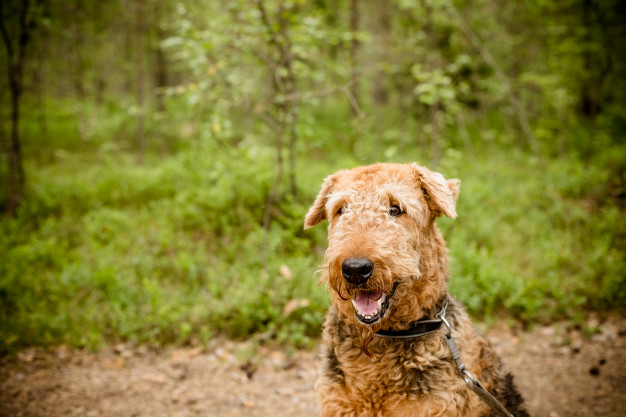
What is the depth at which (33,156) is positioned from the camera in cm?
1198

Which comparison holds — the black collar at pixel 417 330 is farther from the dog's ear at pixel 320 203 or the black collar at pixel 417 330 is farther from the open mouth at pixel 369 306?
the dog's ear at pixel 320 203

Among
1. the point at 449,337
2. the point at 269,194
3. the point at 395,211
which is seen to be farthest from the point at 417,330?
the point at 269,194

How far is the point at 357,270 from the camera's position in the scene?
7.45 feet

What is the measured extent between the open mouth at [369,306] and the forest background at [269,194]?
2.58 meters

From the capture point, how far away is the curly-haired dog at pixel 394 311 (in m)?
2.42

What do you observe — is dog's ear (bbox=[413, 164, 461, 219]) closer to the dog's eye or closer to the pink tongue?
the dog's eye

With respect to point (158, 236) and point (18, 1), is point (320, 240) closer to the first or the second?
point (158, 236)

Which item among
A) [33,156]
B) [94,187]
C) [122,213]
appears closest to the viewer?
[122,213]

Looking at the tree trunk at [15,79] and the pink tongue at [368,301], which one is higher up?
the tree trunk at [15,79]

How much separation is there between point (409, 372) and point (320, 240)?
412cm

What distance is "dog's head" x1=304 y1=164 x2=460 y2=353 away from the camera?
2.36 metres

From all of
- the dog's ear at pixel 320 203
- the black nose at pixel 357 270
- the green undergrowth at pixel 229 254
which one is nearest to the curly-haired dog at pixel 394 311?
the black nose at pixel 357 270

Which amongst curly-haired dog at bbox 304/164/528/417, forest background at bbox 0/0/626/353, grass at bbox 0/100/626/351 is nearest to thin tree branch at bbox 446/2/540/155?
forest background at bbox 0/0/626/353

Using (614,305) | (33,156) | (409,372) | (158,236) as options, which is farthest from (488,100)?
(33,156)
